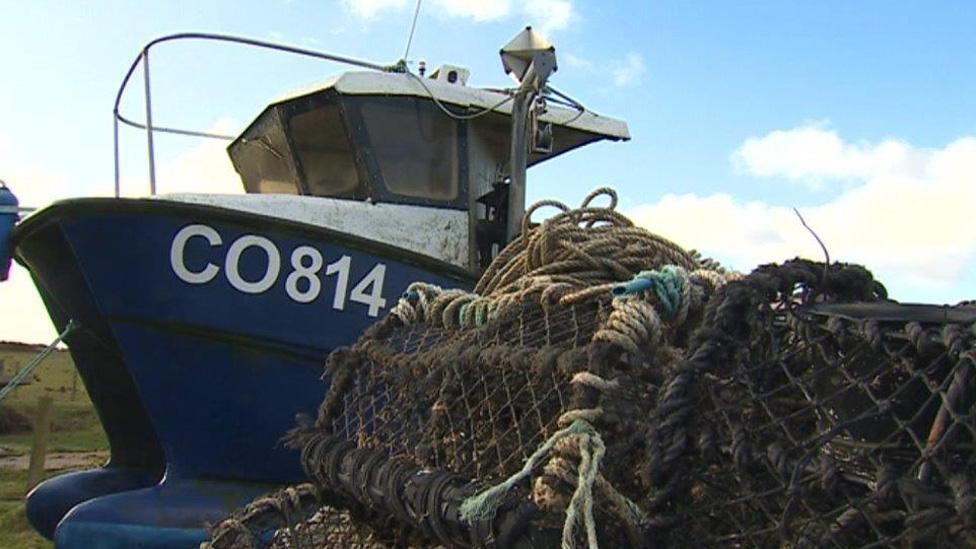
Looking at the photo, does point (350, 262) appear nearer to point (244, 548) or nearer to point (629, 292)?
point (244, 548)

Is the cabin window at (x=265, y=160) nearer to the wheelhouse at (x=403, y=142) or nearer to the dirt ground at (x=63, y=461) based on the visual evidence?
the wheelhouse at (x=403, y=142)

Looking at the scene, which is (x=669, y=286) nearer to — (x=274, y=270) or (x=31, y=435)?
(x=274, y=270)

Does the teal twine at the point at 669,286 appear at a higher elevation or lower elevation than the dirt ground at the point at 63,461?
higher

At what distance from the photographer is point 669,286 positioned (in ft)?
6.19

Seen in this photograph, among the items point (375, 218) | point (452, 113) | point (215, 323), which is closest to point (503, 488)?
point (215, 323)

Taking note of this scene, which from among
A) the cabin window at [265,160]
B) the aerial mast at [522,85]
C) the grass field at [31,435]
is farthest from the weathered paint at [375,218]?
the grass field at [31,435]

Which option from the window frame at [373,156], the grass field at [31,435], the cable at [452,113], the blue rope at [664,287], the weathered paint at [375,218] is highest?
the cable at [452,113]

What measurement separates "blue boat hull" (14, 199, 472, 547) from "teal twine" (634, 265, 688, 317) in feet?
10.1

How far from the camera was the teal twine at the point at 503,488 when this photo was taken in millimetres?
1587

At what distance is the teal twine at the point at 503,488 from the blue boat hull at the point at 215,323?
3243mm

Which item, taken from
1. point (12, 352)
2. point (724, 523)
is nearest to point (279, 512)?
point (724, 523)

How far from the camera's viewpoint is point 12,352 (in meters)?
30.5

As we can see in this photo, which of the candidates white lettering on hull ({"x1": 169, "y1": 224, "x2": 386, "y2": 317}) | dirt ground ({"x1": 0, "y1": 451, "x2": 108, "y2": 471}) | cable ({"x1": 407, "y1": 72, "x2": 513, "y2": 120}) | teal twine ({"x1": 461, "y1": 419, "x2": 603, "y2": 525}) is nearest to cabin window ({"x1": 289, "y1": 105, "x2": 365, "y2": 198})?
cable ({"x1": 407, "y1": 72, "x2": 513, "y2": 120})

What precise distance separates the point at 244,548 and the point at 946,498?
6.26 feet
